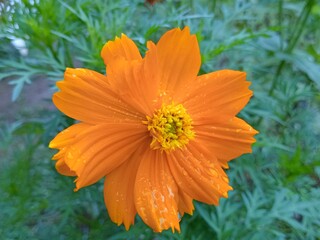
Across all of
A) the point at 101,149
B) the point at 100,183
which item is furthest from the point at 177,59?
the point at 100,183

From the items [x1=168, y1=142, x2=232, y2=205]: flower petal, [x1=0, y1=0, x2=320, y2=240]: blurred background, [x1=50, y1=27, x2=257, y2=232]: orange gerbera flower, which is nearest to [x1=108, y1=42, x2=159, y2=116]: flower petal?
[x1=50, y1=27, x2=257, y2=232]: orange gerbera flower

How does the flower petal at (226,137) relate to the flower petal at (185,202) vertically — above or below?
above

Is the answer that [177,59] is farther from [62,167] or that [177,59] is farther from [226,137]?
[62,167]

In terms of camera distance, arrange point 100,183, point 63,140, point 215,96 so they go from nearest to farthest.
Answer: point 63,140
point 215,96
point 100,183

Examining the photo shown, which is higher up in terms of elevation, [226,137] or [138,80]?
[138,80]

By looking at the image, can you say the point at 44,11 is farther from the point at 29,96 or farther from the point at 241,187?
the point at 29,96

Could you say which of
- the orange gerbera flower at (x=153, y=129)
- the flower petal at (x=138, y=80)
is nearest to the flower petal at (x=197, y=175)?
the orange gerbera flower at (x=153, y=129)

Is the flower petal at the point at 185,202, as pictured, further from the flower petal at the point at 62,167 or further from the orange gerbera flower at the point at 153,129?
the flower petal at the point at 62,167
